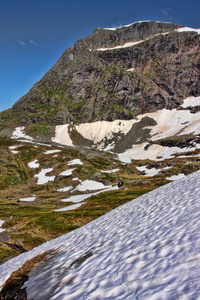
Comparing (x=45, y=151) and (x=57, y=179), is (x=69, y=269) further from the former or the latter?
(x=45, y=151)

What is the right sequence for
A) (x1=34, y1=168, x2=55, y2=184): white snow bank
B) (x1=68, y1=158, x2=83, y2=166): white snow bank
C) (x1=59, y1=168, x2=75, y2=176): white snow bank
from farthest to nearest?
(x1=68, y1=158, x2=83, y2=166): white snow bank < (x1=34, y1=168, x2=55, y2=184): white snow bank < (x1=59, y1=168, x2=75, y2=176): white snow bank

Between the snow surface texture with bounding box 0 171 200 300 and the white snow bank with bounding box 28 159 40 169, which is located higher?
the white snow bank with bounding box 28 159 40 169

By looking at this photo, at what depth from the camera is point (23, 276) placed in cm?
1173

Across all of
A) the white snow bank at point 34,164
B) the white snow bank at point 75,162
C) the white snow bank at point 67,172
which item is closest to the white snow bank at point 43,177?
the white snow bank at point 67,172

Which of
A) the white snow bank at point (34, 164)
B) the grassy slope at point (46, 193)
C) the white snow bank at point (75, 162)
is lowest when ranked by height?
the grassy slope at point (46, 193)

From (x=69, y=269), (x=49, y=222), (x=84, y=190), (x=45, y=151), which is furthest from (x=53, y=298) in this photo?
(x=45, y=151)

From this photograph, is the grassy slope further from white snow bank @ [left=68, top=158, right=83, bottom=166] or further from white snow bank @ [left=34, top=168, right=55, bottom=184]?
white snow bank @ [left=68, top=158, right=83, bottom=166]

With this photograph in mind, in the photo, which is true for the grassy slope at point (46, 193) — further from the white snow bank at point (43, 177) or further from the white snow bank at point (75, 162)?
the white snow bank at point (75, 162)

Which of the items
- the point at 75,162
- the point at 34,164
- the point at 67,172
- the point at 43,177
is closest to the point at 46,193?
the point at 67,172

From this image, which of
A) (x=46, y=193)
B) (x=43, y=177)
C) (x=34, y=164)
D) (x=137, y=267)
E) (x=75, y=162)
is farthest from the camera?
(x=34, y=164)

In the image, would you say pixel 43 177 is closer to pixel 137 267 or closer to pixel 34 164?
pixel 34 164

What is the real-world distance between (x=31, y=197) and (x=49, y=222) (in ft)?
168

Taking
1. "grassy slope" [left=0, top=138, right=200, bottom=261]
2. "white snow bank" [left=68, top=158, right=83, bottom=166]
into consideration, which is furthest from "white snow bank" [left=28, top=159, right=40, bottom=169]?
"white snow bank" [left=68, top=158, right=83, bottom=166]

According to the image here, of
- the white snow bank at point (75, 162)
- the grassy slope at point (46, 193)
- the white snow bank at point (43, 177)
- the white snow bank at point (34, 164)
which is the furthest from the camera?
the white snow bank at point (34, 164)
